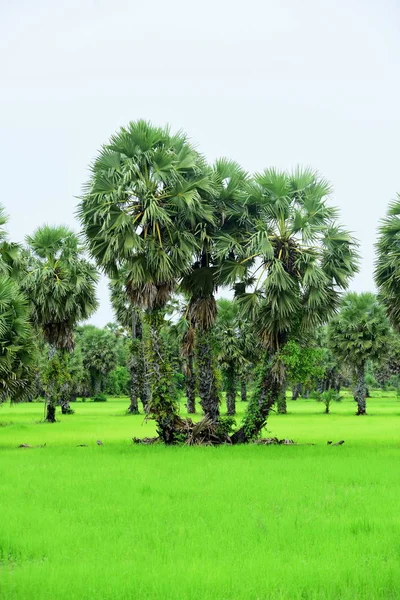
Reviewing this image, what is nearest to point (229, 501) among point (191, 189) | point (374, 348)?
point (191, 189)

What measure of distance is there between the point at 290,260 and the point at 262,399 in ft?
17.4

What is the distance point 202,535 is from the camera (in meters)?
9.85

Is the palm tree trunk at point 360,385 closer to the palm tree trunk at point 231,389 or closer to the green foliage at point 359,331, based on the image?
the green foliage at point 359,331

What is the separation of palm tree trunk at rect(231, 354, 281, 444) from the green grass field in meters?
3.90

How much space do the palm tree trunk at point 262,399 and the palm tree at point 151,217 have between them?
2886mm

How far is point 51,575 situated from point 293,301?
654 inches

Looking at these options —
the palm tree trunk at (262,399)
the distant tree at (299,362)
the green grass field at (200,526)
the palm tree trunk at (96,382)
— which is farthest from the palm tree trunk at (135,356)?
the palm tree trunk at (96,382)

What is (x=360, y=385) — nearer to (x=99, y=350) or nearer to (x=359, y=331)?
(x=359, y=331)

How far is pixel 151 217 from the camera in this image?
73.5ft

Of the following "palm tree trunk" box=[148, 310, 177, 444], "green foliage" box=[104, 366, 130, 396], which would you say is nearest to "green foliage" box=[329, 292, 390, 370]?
"palm tree trunk" box=[148, 310, 177, 444]

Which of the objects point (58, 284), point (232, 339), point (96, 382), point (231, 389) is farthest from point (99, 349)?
point (58, 284)

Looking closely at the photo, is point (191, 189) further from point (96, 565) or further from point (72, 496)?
point (96, 565)

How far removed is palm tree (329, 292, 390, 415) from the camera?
49844 millimetres

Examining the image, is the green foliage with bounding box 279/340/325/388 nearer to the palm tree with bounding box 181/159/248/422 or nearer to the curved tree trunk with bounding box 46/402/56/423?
the palm tree with bounding box 181/159/248/422
